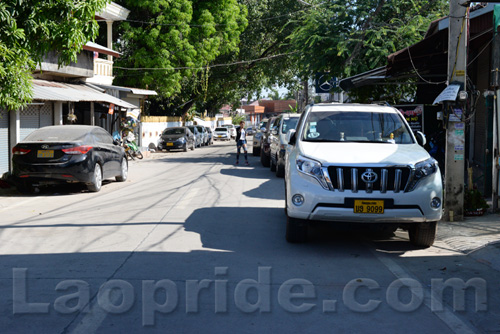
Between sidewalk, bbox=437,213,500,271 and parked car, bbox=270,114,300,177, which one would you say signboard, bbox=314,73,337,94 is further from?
sidewalk, bbox=437,213,500,271

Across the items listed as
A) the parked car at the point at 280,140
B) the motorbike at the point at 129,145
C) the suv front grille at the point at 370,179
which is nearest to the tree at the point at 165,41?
the motorbike at the point at 129,145

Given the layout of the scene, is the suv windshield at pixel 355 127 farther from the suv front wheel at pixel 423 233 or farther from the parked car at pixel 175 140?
the parked car at pixel 175 140

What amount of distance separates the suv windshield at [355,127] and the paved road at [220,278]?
146 centimetres

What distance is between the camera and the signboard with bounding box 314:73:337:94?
2020 centimetres

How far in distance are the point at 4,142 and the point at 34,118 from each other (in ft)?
8.23

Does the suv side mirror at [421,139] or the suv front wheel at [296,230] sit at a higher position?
the suv side mirror at [421,139]

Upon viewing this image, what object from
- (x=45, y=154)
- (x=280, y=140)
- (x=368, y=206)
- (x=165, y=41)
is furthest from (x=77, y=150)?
(x=165, y=41)

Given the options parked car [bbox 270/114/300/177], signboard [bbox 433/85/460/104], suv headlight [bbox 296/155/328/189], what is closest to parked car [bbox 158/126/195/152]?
parked car [bbox 270/114/300/177]

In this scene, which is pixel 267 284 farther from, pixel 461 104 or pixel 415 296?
pixel 461 104

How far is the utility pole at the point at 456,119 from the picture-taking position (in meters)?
9.58

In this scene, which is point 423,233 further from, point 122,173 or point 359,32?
point 359,32

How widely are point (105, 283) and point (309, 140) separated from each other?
12.8ft

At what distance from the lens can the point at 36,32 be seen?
12.1 meters

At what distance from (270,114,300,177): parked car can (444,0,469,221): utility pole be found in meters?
7.57
